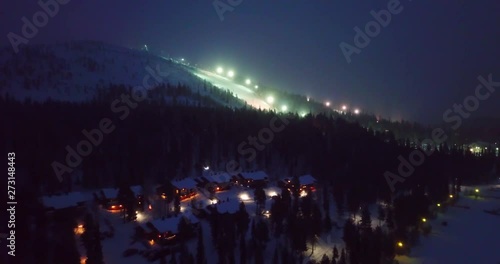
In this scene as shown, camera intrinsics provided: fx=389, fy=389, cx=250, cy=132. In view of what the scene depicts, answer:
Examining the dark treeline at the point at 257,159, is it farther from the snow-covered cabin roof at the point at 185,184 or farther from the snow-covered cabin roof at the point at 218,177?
the snow-covered cabin roof at the point at 185,184

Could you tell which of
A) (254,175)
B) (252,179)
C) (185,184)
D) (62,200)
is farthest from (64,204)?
(254,175)

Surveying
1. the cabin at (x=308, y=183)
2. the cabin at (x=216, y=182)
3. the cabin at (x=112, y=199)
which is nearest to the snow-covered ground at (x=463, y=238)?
the cabin at (x=308, y=183)

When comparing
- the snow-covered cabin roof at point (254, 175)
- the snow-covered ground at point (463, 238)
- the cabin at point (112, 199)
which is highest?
the snow-covered cabin roof at point (254, 175)

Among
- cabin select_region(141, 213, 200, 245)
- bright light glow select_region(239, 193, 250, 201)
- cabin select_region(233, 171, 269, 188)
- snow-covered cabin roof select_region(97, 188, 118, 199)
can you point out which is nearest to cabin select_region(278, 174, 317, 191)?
cabin select_region(233, 171, 269, 188)

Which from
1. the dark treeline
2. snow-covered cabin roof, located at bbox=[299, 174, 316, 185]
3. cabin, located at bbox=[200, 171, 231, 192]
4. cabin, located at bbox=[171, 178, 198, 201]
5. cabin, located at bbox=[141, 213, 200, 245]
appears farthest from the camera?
snow-covered cabin roof, located at bbox=[299, 174, 316, 185]

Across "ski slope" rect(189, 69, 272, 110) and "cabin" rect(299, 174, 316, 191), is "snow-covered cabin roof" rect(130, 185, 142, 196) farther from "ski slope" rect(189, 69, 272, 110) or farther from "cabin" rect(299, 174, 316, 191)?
"ski slope" rect(189, 69, 272, 110)

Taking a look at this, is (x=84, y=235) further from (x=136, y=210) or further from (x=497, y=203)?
(x=497, y=203)

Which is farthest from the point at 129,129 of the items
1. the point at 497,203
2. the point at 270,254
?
the point at 497,203
